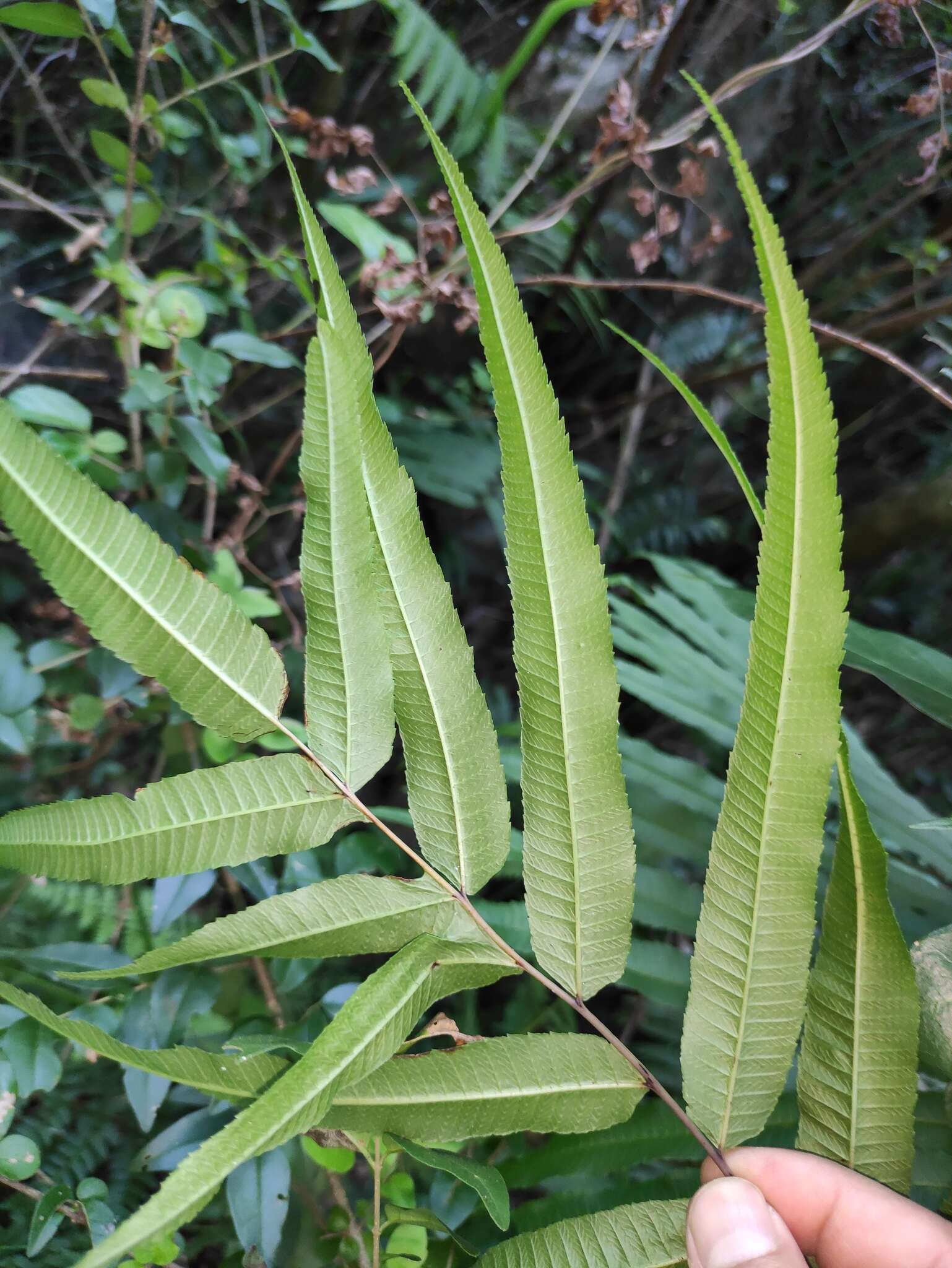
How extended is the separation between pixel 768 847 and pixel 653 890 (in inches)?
18.4

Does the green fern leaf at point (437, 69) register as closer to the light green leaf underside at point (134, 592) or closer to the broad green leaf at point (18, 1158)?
the light green leaf underside at point (134, 592)

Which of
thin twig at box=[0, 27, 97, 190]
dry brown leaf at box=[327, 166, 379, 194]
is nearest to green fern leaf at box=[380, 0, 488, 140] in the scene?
dry brown leaf at box=[327, 166, 379, 194]

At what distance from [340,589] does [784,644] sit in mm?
258

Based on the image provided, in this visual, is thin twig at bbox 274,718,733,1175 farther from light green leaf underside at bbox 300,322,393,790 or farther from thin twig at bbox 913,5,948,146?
thin twig at bbox 913,5,948,146

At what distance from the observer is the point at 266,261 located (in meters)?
0.94

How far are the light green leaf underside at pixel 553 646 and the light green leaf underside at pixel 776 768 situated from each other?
7 cm

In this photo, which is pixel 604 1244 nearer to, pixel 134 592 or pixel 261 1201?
pixel 261 1201

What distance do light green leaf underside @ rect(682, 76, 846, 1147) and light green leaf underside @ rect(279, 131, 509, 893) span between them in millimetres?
154

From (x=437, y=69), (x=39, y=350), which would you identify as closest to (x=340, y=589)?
(x=39, y=350)

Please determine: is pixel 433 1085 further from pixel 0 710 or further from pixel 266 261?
pixel 266 261

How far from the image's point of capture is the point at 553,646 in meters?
0.45

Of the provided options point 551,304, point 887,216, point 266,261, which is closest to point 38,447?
point 266,261

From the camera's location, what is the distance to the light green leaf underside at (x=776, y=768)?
0.37 meters

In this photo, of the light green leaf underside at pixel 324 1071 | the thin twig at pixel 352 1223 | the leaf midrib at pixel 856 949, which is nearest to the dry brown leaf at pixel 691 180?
the leaf midrib at pixel 856 949
